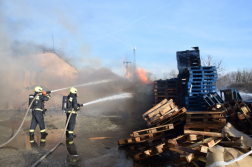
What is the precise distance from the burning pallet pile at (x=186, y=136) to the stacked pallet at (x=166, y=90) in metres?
2.50

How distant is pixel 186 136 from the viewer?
4641 millimetres

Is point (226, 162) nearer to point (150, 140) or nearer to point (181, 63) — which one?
point (150, 140)

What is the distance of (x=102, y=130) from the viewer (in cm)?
800

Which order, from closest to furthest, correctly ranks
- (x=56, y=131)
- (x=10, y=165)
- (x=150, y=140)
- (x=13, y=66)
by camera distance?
1. (x=10, y=165)
2. (x=150, y=140)
3. (x=56, y=131)
4. (x=13, y=66)

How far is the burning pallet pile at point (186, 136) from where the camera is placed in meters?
3.86

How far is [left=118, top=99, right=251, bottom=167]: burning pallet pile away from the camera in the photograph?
12.7ft

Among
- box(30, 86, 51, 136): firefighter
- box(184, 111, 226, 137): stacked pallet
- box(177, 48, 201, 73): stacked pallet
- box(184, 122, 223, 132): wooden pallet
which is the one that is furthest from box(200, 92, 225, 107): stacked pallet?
box(30, 86, 51, 136): firefighter

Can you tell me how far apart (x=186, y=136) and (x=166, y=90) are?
5.13 metres

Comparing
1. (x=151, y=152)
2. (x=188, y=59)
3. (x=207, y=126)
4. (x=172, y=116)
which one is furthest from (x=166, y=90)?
(x=151, y=152)

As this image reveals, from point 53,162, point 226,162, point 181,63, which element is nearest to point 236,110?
point 226,162

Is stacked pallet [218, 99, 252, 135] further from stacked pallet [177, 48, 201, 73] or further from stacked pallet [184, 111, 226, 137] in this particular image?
stacked pallet [177, 48, 201, 73]

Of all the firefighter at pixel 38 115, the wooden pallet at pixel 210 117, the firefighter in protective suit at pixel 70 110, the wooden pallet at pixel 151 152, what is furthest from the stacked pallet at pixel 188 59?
the firefighter at pixel 38 115

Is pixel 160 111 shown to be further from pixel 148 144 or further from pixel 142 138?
pixel 148 144

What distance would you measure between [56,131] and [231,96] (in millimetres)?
7809
